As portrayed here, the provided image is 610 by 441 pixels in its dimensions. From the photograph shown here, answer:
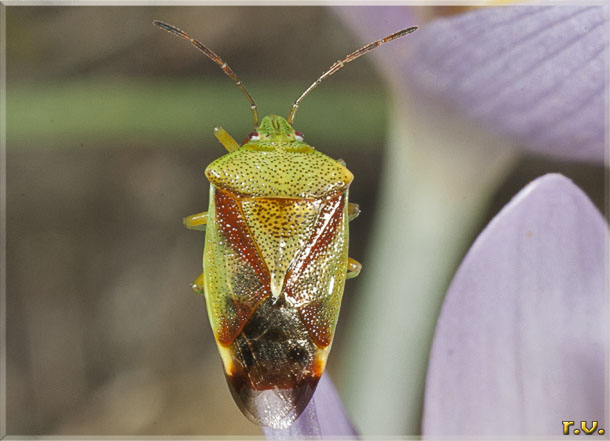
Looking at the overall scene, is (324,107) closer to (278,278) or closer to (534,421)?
(278,278)

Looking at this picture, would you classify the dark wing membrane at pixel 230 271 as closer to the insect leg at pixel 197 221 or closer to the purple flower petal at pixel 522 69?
the insect leg at pixel 197 221

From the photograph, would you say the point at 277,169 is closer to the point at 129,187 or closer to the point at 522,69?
the point at 522,69

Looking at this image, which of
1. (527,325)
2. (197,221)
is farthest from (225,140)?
(527,325)

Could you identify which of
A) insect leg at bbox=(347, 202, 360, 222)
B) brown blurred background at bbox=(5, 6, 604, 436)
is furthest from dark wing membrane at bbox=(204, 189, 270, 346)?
brown blurred background at bbox=(5, 6, 604, 436)

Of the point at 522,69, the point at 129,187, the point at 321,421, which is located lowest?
the point at 321,421

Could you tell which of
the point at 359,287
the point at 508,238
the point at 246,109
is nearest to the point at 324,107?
the point at 246,109

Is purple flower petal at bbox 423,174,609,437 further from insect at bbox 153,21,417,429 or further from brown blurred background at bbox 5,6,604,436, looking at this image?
brown blurred background at bbox 5,6,604,436
